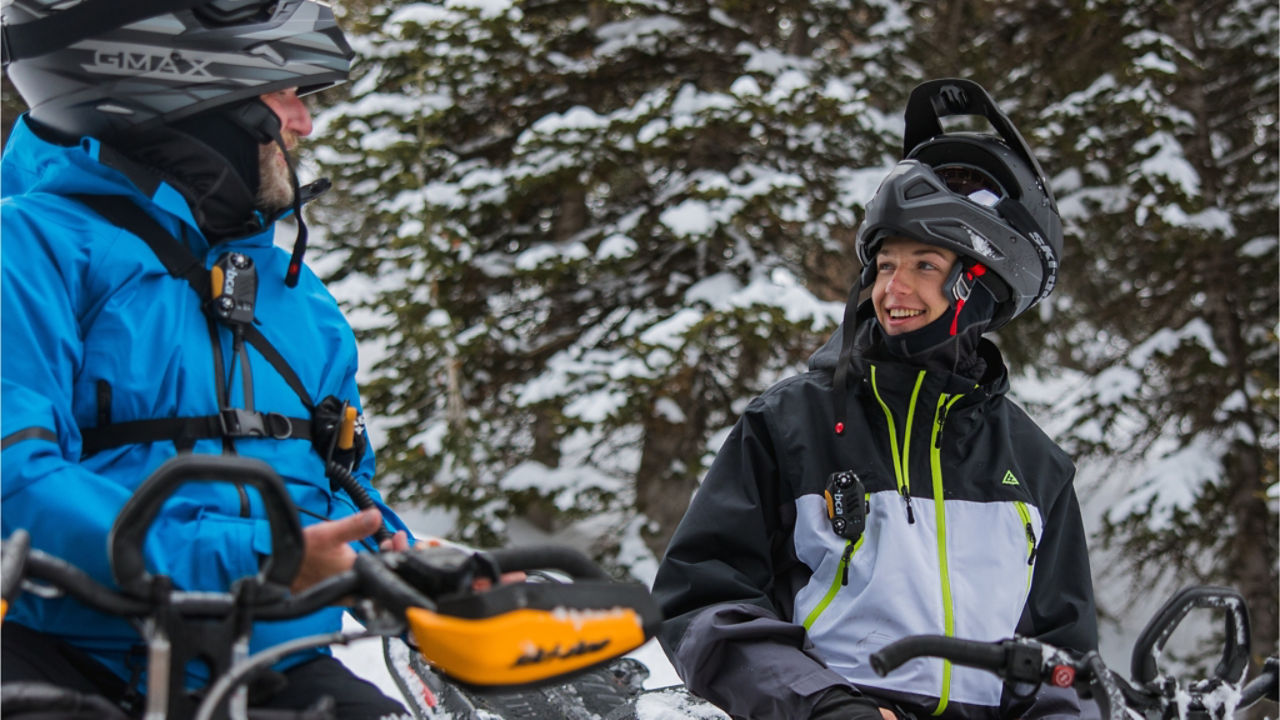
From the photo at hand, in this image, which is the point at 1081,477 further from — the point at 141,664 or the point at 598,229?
the point at 141,664

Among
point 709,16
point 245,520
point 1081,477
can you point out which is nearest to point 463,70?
point 709,16

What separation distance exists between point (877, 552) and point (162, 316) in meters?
1.80

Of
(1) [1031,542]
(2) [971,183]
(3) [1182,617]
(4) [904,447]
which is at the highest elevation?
(2) [971,183]

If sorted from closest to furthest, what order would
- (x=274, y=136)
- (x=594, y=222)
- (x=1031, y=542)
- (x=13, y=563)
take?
(x=13, y=563), (x=274, y=136), (x=1031, y=542), (x=594, y=222)

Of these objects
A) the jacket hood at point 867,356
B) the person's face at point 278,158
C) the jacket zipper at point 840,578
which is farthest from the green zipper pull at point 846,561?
the person's face at point 278,158

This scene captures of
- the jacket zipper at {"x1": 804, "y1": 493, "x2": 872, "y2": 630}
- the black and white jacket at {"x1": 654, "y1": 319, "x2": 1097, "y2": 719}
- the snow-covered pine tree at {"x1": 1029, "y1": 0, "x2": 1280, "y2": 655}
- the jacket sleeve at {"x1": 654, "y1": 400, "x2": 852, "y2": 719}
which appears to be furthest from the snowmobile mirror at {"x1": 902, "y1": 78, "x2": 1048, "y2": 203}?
the snow-covered pine tree at {"x1": 1029, "y1": 0, "x2": 1280, "y2": 655}

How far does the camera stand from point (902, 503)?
2568 mm

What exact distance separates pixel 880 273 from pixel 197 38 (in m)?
1.95

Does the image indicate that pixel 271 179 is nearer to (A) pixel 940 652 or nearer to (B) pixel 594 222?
(A) pixel 940 652

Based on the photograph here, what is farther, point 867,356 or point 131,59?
point 867,356

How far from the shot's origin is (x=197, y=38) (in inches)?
79.8

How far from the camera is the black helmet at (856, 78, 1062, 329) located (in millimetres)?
2760

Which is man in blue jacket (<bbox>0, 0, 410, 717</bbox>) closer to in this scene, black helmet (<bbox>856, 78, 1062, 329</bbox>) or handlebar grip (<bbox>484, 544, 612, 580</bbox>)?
handlebar grip (<bbox>484, 544, 612, 580</bbox>)

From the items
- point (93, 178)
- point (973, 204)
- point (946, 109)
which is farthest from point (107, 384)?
point (946, 109)
